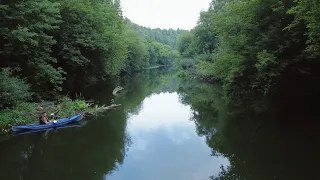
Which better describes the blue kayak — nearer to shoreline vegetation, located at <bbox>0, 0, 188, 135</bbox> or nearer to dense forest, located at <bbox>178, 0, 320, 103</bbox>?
shoreline vegetation, located at <bbox>0, 0, 188, 135</bbox>

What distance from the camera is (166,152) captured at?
12.7 m

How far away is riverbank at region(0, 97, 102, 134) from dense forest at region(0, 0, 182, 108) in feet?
1.84

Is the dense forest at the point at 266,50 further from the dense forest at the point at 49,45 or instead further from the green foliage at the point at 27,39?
the green foliage at the point at 27,39

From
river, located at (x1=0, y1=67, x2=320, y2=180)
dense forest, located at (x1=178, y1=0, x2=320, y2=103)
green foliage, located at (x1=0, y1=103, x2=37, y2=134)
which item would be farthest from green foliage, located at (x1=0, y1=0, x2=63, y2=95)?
dense forest, located at (x1=178, y1=0, x2=320, y2=103)

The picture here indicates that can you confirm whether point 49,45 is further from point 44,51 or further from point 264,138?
point 264,138

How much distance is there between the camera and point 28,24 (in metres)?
18.4

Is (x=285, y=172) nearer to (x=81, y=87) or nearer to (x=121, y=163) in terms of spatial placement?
(x=121, y=163)

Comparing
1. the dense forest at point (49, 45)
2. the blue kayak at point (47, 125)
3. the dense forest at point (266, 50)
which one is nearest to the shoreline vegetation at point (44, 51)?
the dense forest at point (49, 45)

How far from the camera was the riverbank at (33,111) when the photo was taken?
50.9ft

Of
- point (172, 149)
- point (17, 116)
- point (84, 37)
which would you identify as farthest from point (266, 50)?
point (84, 37)

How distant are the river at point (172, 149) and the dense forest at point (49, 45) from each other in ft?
15.3

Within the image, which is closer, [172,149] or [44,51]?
[172,149]

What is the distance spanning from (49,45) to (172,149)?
13669 millimetres

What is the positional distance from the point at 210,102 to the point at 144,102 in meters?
6.27
